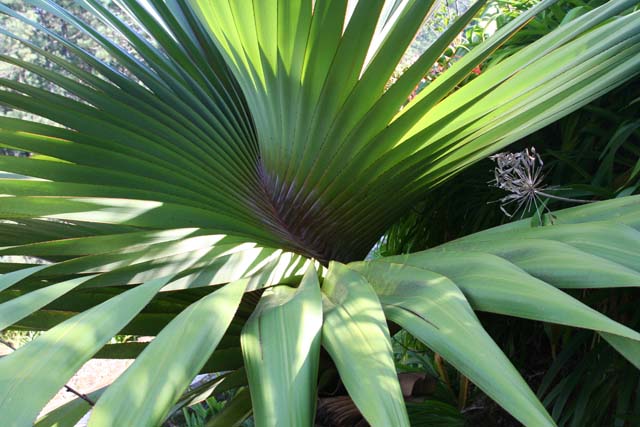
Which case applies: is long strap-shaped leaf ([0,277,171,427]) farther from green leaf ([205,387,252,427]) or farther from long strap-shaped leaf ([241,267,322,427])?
green leaf ([205,387,252,427])

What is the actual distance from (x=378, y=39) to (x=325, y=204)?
444mm

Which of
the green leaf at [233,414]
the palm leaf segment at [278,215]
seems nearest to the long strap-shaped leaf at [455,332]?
the palm leaf segment at [278,215]

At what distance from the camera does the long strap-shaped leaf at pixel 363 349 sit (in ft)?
1.53

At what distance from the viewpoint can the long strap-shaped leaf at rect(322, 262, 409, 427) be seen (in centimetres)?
47

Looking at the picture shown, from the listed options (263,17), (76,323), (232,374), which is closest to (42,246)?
(76,323)

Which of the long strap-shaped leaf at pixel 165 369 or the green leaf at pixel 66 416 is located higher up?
the long strap-shaped leaf at pixel 165 369

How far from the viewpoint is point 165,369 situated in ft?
1.54

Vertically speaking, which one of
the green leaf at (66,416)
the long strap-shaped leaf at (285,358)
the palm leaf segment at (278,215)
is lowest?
the green leaf at (66,416)

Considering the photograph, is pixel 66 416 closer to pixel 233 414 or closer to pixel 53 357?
pixel 233 414

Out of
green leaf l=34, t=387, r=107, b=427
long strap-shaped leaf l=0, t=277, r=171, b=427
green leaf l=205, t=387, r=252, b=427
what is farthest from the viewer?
green leaf l=205, t=387, r=252, b=427

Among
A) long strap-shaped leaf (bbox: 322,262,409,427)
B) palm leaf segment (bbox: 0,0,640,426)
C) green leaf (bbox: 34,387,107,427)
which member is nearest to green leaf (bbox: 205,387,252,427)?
palm leaf segment (bbox: 0,0,640,426)

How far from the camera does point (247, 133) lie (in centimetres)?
133

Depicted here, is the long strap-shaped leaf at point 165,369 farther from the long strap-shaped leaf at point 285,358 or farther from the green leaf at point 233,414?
the green leaf at point 233,414

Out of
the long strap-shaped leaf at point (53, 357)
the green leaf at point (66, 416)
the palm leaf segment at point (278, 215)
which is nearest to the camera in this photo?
the long strap-shaped leaf at point (53, 357)
